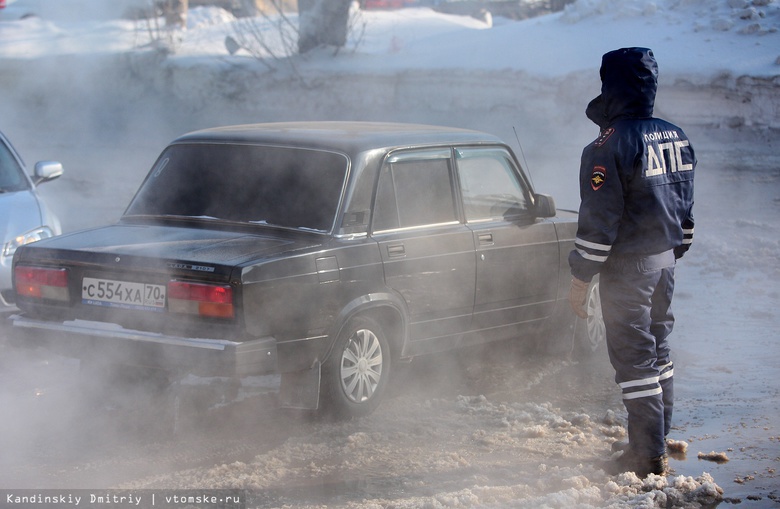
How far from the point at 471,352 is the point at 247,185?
6.67 ft

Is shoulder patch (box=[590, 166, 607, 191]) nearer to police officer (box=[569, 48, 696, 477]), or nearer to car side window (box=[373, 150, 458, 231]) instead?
police officer (box=[569, 48, 696, 477])

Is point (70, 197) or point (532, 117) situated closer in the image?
point (70, 197)

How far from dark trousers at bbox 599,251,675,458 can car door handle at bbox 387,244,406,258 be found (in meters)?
1.20

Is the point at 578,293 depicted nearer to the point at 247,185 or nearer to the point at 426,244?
the point at 426,244

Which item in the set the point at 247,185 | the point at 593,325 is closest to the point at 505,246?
the point at 593,325

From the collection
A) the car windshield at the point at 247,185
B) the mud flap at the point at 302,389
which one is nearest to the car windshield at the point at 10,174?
the car windshield at the point at 247,185

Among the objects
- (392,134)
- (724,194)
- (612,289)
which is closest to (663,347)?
(612,289)

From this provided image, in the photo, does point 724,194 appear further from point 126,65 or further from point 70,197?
point 126,65

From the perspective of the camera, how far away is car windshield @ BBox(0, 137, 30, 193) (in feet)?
24.4

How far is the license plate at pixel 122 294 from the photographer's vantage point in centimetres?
468

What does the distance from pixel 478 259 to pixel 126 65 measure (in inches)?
728

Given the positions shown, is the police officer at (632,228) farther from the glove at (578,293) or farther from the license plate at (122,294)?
the license plate at (122,294)

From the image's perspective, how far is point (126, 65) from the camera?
22.5 metres

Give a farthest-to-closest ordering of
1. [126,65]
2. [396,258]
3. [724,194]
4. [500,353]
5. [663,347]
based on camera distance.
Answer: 1. [126,65]
2. [724,194]
3. [500,353]
4. [396,258]
5. [663,347]
